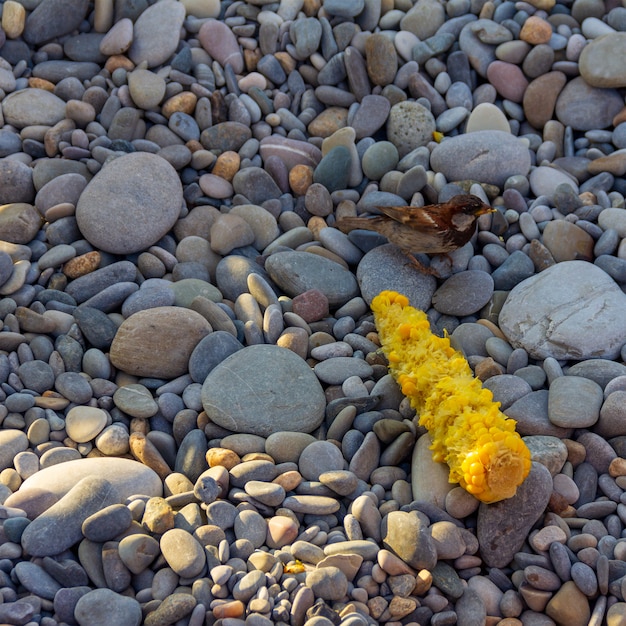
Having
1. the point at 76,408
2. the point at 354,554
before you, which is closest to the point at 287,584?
the point at 354,554

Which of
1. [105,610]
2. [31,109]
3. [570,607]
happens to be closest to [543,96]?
[31,109]

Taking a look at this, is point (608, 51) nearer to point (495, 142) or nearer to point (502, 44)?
point (502, 44)

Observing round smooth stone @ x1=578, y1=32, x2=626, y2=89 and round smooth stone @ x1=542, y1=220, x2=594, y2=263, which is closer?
round smooth stone @ x1=542, y1=220, x2=594, y2=263

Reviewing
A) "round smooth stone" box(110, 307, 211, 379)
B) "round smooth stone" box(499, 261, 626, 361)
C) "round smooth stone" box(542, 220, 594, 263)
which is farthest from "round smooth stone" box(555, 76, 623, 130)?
"round smooth stone" box(110, 307, 211, 379)

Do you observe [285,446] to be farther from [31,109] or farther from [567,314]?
[31,109]

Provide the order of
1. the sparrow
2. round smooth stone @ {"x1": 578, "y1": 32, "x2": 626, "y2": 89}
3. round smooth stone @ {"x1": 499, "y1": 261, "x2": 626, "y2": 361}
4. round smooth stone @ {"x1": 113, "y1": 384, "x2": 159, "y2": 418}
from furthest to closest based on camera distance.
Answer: round smooth stone @ {"x1": 578, "y1": 32, "x2": 626, "y2": 89}, the sparrow, round smooth stone @ {"x1": 499, "y1": 261, "x2": 626, "y2": 361}, round smooth stone @ {"x1": 113, "y1": 384, "x2": 159, "y2": 418}

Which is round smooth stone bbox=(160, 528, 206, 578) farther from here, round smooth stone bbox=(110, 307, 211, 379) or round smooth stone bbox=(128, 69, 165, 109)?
round smooth stone bbox=(128, 69, 165, 109)

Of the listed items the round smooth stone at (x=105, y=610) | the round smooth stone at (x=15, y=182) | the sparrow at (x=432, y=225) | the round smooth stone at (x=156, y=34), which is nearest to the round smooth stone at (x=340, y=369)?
the sparrow at (x=432, y=225)
